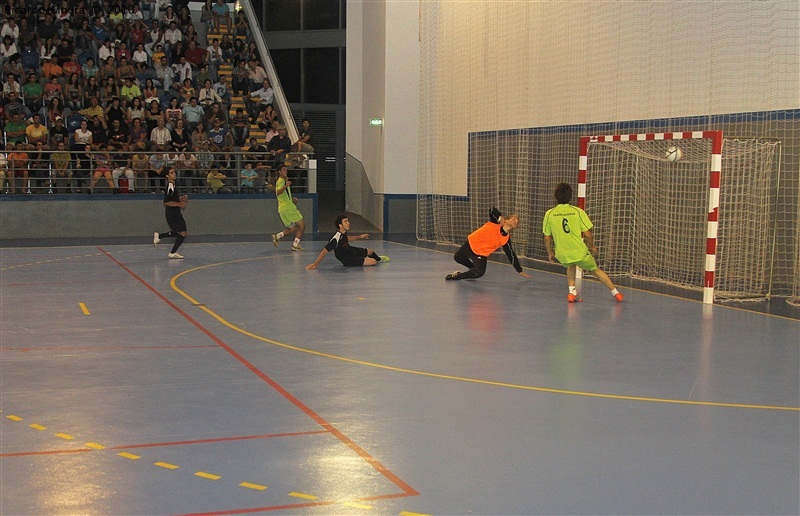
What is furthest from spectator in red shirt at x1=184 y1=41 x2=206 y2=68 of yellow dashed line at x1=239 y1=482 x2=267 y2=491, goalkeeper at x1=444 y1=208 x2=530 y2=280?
yellow dashed line at x1=239 y1=482 x2=267 y2=491

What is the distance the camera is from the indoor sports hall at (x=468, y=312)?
231 inches

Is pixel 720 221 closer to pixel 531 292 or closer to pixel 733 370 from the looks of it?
pixel 531 292

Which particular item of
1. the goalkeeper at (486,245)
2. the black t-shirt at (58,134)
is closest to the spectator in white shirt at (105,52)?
the black t-shirt at (58,134)

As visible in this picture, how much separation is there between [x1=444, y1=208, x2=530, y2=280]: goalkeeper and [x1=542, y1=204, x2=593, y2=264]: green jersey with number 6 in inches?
78.4

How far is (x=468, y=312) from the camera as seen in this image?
40.6ft

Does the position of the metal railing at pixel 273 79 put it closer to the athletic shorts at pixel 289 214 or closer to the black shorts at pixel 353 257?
the athletic shorts at pixel 289 214

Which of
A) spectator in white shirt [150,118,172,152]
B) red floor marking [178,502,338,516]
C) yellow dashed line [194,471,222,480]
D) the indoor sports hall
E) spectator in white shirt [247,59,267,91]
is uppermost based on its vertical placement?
spectator in white shirt [247,59,267,91]

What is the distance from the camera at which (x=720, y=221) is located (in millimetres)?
14836

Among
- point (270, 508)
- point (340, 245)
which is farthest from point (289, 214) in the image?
point (270, 508)

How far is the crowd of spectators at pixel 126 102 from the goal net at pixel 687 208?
10599 mm

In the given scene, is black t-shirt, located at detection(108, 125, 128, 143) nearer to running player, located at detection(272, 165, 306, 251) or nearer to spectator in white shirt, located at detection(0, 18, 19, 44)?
Answer: spectator in white shirt, located at detection(0, 18, 19, 44)

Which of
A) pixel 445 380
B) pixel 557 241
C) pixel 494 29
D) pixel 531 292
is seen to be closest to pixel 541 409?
pixel 445 380

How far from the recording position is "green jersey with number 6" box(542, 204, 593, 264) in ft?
43.1

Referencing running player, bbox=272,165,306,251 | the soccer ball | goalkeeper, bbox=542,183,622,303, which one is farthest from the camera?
running player, bbox=272,165,306,251
